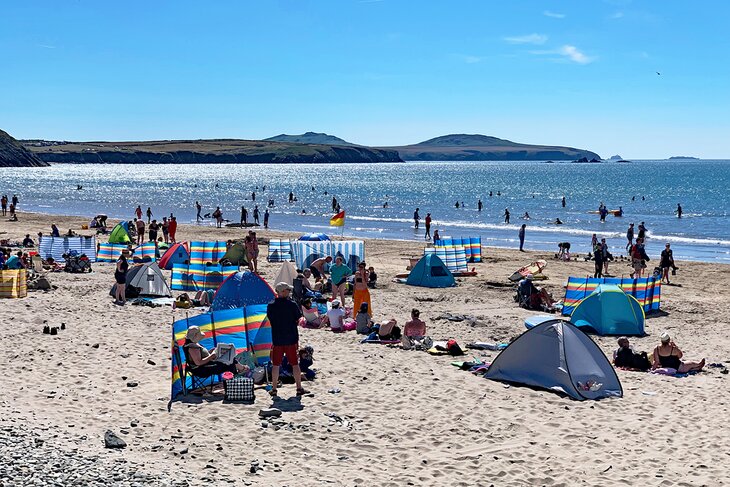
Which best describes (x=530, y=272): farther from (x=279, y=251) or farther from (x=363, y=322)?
(x=363, y=322)

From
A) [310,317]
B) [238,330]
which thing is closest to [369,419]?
[238,330]

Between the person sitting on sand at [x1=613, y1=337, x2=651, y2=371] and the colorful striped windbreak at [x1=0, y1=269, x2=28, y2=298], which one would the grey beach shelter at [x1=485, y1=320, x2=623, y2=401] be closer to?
the person sitting on sand at [x1=613, y1=337, x2=651, y2=371]

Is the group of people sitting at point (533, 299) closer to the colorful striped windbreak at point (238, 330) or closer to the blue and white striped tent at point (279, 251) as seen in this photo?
the colorful striped windbreak at point (238, 330)

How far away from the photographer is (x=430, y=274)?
21328 mm

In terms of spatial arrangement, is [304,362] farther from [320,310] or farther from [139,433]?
[320,310]

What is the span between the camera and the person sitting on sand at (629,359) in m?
12.5

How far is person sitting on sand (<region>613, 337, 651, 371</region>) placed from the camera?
1252 centimetres

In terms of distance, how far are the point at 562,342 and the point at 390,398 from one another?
2642mm

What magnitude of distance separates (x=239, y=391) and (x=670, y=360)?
6.81m

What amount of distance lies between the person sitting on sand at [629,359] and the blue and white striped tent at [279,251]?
14.2 meters

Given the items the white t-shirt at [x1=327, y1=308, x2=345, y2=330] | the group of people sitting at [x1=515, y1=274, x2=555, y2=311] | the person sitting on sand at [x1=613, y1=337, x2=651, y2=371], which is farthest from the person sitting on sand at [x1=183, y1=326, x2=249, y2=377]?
the group of people sitting at [x1=515, y1=274, x2=555, y2=311]

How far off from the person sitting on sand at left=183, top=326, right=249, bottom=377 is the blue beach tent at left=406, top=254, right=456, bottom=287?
11.3m

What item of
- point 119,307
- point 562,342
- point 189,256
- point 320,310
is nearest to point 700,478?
point 562,342

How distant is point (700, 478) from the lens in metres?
7.95
